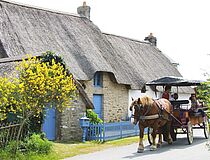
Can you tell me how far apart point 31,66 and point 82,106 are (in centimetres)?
645

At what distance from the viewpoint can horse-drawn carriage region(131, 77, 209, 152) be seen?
12.6 meters

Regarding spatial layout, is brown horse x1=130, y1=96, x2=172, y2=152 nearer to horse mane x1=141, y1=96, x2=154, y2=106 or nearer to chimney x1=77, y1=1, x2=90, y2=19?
horse mane x1=141, y1=96, x2=154, y2=106

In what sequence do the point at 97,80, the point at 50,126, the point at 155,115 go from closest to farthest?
the point at 155,115, the point at 50,126, the point at 97,80

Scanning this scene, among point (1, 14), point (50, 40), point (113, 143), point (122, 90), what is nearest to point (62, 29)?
point (50, 40)

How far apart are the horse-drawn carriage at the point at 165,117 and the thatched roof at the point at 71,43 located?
5.66 meters

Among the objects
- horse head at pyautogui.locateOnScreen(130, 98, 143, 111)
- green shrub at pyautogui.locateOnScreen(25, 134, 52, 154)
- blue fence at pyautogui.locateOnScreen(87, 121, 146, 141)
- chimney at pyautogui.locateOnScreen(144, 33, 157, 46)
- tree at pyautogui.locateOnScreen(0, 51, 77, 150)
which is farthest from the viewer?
chimney at pyautogui.locateOnScreen(144, 33, 157, 46)

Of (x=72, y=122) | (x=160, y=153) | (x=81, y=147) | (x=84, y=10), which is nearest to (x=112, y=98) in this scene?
(x=72, y=122)

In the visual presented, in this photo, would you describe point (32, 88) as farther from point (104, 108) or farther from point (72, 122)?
point (104, 108)

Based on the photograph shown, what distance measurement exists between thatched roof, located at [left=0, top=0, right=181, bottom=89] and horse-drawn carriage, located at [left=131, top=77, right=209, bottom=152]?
18.6ft

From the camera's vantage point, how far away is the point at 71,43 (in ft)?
68.6

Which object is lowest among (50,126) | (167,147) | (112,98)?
(167,147)

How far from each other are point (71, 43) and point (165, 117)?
31.0ft

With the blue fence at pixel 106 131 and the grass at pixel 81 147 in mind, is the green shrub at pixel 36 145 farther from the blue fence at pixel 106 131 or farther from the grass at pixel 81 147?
the blue fence at pixel 106 131

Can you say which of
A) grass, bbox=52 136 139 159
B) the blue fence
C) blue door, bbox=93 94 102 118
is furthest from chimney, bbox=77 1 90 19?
grass, bbox=52 136 139 159
